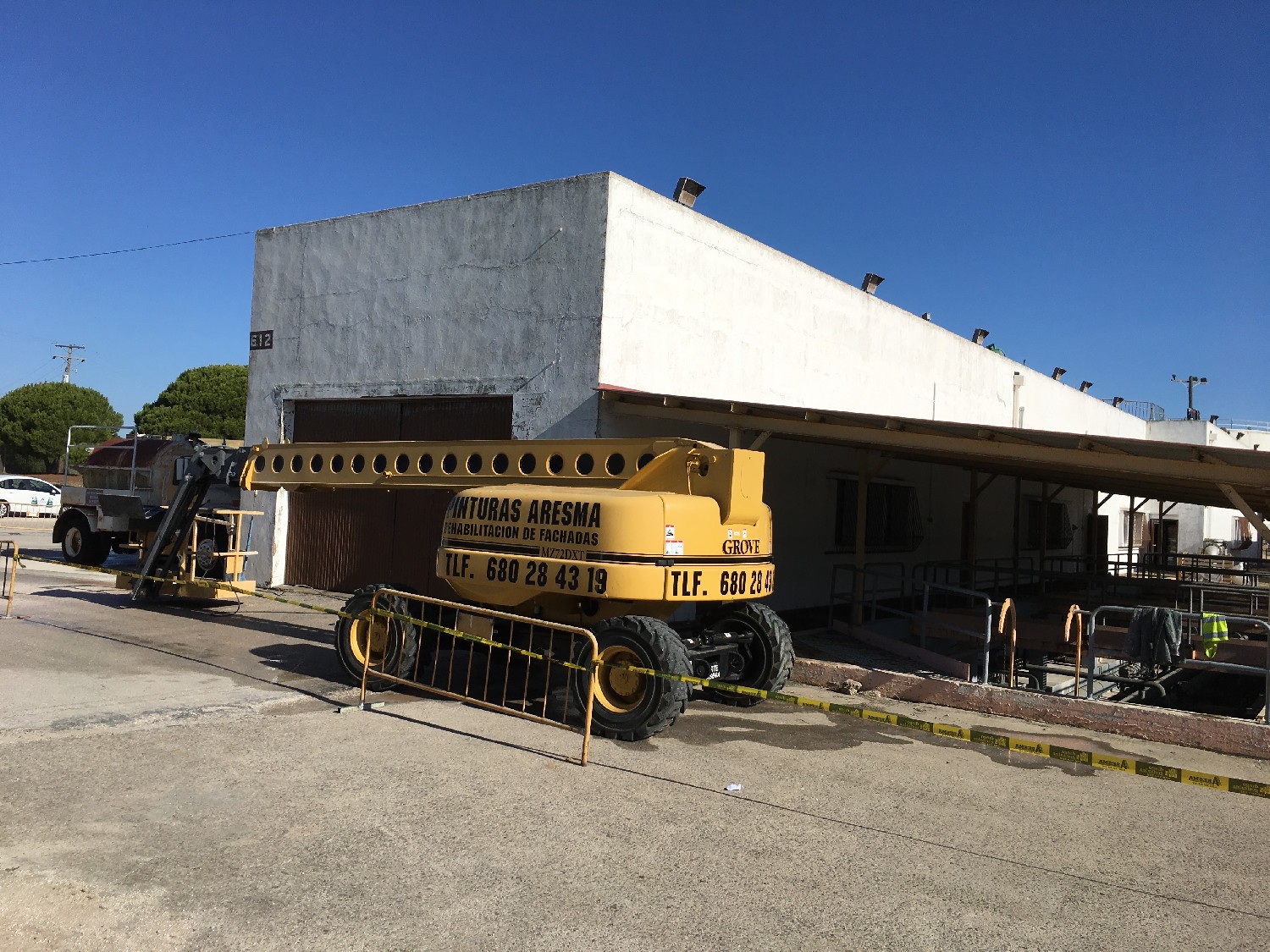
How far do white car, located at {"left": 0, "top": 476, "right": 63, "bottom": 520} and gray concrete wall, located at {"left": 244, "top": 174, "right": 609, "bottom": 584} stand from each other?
25864 mm

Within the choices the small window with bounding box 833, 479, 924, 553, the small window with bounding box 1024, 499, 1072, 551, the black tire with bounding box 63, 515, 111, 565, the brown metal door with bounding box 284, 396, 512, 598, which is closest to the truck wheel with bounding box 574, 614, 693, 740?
the brown metal door with bounding box 284, 396, 512, 598

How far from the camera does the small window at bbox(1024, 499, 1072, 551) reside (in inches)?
957

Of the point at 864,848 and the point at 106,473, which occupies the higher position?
the point at 106,473

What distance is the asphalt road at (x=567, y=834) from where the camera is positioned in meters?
4.23

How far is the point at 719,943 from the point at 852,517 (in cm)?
1289

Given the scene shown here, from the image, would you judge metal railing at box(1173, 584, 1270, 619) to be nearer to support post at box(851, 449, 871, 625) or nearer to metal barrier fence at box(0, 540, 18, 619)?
support post at box(851, 449, 871, 625)

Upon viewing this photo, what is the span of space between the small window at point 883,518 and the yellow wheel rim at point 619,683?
920 centimetres

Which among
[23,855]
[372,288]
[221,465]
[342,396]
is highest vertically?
[372,288]

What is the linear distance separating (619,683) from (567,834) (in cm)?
217

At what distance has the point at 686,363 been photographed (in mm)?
14023

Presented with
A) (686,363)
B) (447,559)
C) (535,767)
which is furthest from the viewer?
(686,363)

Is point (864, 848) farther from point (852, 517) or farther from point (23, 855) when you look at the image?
point (852, 517)

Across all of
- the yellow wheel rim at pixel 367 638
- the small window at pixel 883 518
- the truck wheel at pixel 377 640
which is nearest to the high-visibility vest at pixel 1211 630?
the small window at pixel 883 518

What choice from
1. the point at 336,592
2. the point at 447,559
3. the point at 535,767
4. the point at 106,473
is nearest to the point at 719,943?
the point at 535,767
